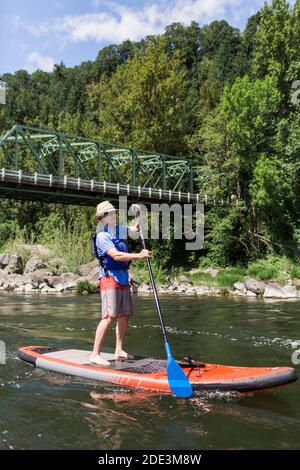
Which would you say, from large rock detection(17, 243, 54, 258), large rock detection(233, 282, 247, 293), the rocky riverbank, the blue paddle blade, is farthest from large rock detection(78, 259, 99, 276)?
the blue paddle blade

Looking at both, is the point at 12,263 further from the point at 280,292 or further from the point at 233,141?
the point at 280,292

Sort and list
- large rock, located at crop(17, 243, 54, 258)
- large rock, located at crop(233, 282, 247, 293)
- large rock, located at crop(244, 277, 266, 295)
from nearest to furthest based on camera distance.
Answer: large rock, located at crop(244, 277, 266, 295), large rock, located at crop(233, 282, 247, 293), large rock, located at crop(17, 243, 54, 258)

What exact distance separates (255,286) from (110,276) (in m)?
16.7

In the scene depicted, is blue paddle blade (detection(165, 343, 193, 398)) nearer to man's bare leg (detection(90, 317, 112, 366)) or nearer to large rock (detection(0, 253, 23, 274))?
man's bare leg (detection(90, 317, 112, 366))

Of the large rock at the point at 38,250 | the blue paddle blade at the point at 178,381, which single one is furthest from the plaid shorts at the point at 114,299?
the large rock at the point at 38,250

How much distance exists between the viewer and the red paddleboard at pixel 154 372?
5301 mm

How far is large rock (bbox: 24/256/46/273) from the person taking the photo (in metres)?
30.2

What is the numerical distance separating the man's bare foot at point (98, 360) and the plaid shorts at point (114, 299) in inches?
20.9

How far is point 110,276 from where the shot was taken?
21.4 ft

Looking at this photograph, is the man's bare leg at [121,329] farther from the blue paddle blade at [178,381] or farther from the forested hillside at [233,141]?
the forested hillside at [233,141]

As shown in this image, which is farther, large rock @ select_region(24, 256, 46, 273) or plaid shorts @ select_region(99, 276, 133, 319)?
large rock @ select_region(24, 256, 46, 273)

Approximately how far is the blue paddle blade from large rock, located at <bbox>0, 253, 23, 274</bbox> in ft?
84.8
